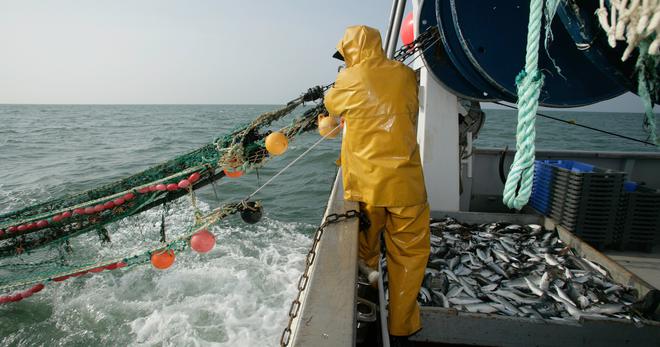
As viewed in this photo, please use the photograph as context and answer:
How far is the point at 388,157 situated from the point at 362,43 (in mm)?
965

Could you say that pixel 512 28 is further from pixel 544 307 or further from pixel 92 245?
pixel 92 245

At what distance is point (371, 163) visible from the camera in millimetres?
2711

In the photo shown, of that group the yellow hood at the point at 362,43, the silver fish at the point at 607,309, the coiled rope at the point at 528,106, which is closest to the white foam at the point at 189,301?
the silver fish at the point at 607,309

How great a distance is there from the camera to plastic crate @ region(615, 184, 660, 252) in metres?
5.16

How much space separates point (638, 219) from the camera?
5238 millimetres

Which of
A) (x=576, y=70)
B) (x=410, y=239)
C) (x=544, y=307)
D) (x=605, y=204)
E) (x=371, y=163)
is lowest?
(x=544, y=307)

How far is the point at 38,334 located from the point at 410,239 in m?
6.11

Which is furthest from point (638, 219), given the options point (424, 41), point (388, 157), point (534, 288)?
point (388, 157)

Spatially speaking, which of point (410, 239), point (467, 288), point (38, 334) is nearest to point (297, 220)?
→ point (38, 334)

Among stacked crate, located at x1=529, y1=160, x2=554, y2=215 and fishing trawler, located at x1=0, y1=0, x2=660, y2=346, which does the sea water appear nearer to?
fishing trawler, located at x1=0, y1=0, x2=660, y2=346

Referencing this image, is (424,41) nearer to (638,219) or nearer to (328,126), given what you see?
(328,126)

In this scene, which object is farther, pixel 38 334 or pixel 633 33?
pixel 38 334

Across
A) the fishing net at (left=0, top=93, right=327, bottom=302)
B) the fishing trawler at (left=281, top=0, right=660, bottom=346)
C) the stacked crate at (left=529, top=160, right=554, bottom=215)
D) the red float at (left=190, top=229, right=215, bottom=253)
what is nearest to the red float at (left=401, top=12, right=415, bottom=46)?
the fishing trawler at (left=281, top=0, right=660, bottom=346)

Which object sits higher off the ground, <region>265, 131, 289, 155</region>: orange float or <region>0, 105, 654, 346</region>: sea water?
<region>265, 131, 289, 155</region>: orange float
